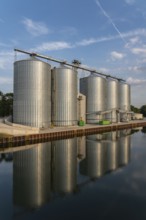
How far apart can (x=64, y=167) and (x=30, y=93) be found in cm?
2538

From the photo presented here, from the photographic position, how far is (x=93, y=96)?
70.4 meters

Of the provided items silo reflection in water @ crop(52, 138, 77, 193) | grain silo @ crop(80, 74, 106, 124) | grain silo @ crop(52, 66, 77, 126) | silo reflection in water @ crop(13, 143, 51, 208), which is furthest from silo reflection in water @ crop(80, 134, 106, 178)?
grain silo @ crop(80, 74, 106, 124)

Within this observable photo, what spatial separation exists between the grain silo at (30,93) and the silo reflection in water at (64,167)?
12031 mm

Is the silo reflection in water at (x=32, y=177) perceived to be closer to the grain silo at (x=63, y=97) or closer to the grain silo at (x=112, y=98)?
the grain silo at (x=63, y=97)

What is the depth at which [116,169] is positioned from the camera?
23.6m

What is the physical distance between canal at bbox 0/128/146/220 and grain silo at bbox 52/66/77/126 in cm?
2327

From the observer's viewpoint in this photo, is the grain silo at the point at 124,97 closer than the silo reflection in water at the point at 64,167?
No

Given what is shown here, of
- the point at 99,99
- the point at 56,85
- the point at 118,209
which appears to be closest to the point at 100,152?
the point at 118,209

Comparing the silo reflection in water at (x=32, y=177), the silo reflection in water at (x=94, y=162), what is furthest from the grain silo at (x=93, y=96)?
the silo reflection in water at (x=32, y=177)

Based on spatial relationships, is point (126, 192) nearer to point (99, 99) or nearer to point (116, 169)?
point (116, 169)

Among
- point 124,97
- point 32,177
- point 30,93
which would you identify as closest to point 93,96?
point 124,97

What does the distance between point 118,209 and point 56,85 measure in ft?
145

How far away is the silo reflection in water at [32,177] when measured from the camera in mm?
15930

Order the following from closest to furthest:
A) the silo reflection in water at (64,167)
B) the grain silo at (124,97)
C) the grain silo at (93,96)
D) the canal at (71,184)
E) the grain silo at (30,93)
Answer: the canal at (71,184)
the silo reflection in water at (64,167)
the grain silo at (30,93)
the grain silo at (93,96)
the grain silo at (124,97)
